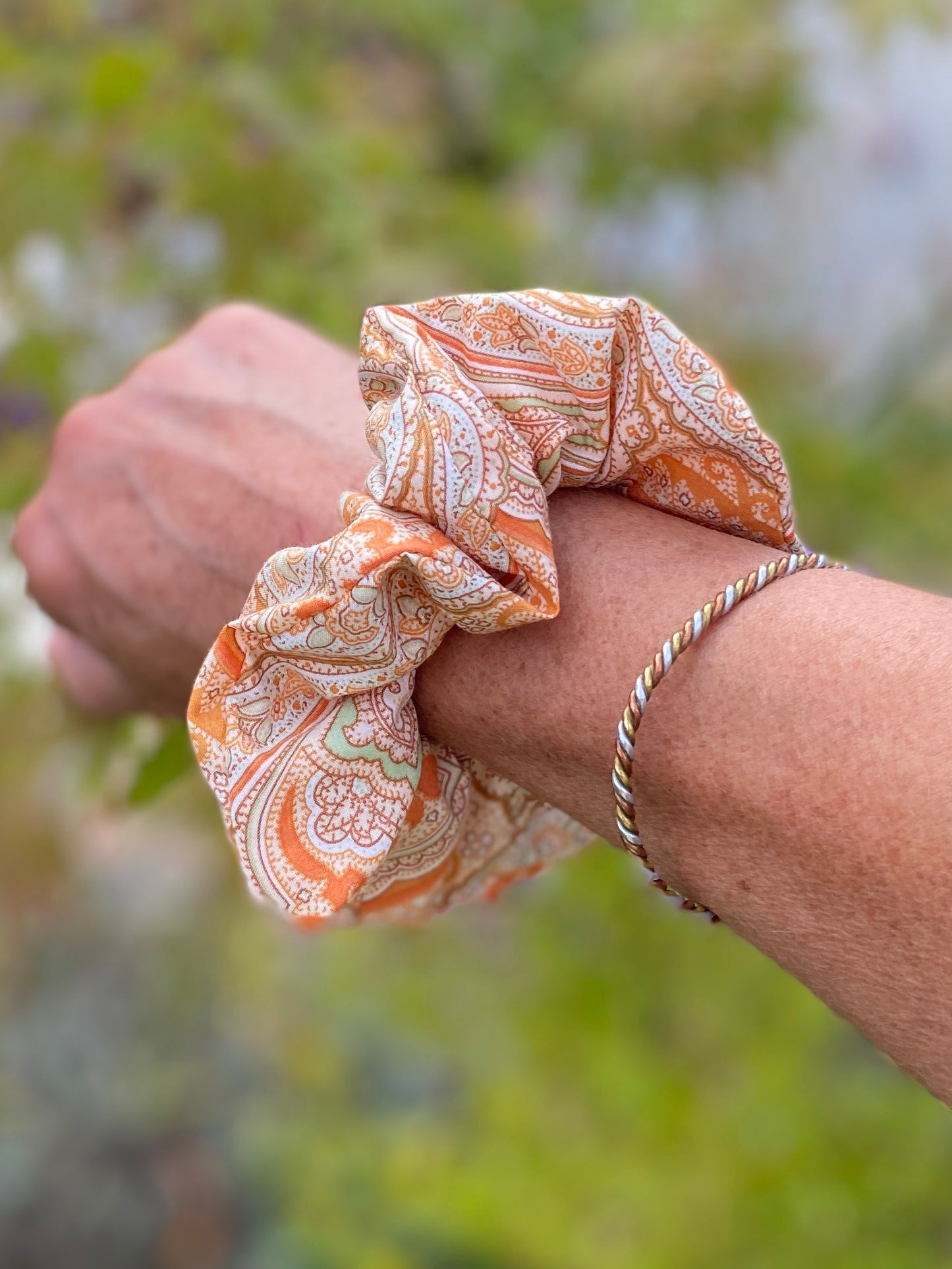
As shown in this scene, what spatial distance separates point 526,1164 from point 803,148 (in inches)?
90.4

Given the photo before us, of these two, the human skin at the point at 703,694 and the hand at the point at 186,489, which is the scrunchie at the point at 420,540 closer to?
the human skin at the point at 703,694

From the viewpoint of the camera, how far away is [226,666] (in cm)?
55

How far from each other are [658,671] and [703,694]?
0.02 metres

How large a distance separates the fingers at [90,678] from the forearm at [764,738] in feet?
1.24

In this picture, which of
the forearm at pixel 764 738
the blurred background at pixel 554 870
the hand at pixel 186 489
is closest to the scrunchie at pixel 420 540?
the forearm at pixel 764 738

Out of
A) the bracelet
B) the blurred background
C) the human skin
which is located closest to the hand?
the human skin

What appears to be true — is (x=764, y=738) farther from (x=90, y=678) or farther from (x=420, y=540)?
(x=90, y=678)

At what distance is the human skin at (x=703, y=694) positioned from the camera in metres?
0.44

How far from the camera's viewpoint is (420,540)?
50 centimetres

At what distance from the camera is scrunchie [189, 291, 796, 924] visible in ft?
1.68

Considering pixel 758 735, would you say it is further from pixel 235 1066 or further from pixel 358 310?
pixel 235 1066

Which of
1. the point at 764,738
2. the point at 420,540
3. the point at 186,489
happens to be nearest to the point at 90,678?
the point at 186,489

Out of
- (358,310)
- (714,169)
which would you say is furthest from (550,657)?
(714,169)

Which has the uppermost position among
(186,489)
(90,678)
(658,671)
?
(658,671)
